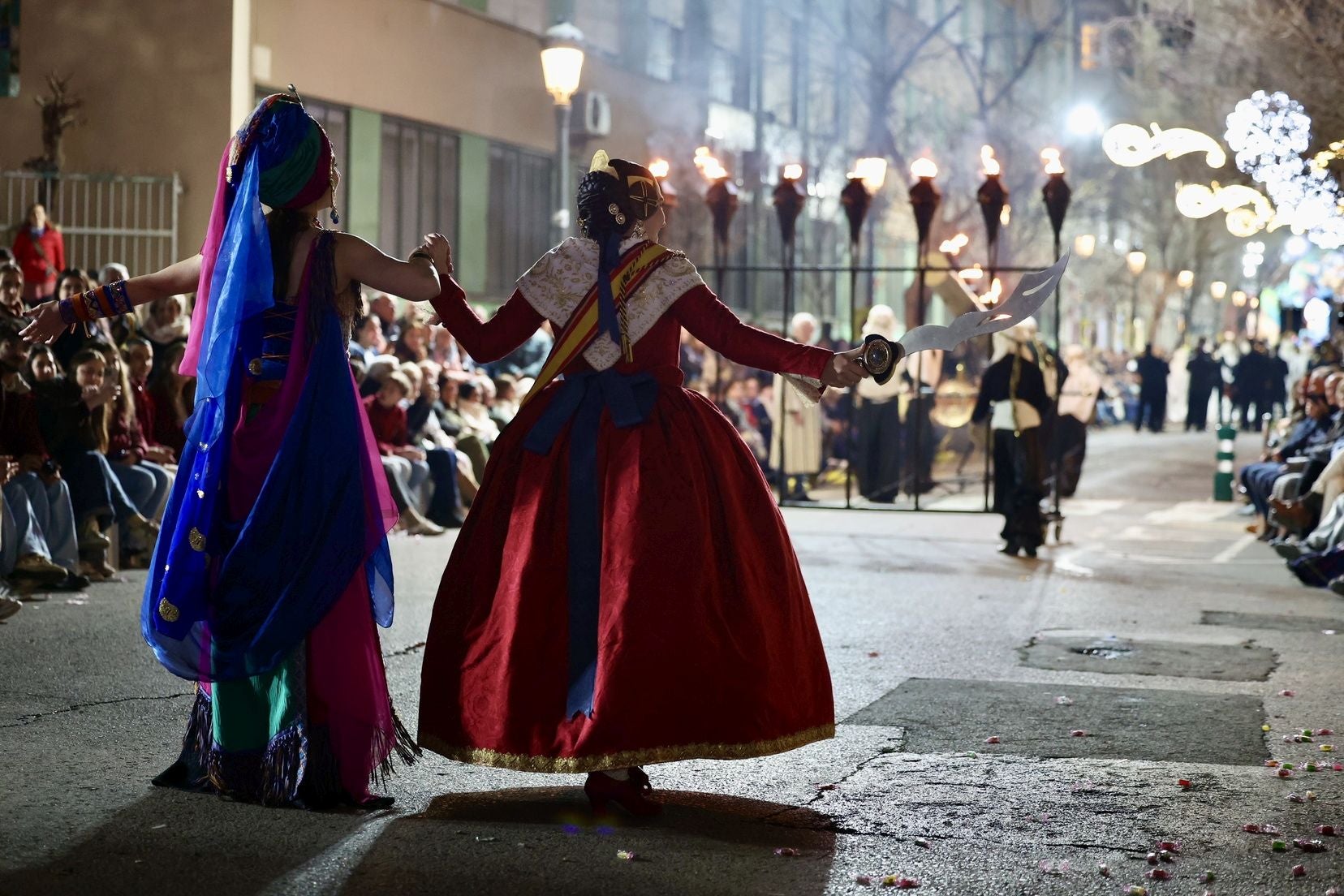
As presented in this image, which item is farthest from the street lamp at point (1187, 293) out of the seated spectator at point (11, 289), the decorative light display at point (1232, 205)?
the seated spectator at point (11, 289)

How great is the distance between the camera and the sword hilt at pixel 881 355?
17.3 feet

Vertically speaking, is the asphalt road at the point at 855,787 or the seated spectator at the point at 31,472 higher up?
the seated spectator at the point at 31,472

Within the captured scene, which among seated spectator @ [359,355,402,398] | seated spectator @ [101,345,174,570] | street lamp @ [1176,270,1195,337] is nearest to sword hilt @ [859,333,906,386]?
seated spectator @ [101,345,174,570]

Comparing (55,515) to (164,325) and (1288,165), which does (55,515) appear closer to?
(164,325)

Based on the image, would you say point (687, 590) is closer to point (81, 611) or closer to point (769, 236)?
point (81, 611)

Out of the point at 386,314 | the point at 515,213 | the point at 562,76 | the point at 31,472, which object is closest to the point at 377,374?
the point at 386,314

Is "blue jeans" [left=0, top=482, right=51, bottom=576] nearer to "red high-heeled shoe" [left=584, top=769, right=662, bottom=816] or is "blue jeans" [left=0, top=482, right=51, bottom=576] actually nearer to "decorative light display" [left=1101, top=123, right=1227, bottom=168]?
"red high-heeled shoe" [left=584, top=769, right=662, bottom=816]

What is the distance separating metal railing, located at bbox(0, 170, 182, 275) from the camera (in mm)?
16969

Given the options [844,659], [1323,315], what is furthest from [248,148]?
[1323,315]

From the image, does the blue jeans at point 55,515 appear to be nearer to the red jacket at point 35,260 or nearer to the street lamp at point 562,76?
the red jacket at point 35,260

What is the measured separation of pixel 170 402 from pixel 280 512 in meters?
6.83

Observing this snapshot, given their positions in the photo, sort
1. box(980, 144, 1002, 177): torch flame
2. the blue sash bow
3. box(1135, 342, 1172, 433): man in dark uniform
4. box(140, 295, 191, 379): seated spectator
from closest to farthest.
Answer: the blue sash bow, box(140, 295, 191, 379): seated spectator, box(980, 144, 1002, 177): torch flame, box(1135, 342, 1172, 433): man in dark uniform

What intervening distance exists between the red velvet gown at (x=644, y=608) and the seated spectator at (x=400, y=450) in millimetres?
8148

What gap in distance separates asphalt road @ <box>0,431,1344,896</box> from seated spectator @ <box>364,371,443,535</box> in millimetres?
3679
